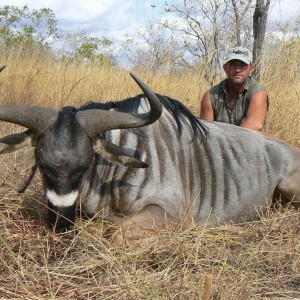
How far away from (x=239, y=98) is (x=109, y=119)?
2.31 m

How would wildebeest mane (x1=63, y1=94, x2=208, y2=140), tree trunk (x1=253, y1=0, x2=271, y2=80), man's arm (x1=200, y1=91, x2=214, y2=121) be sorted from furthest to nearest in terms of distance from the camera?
tree trunk (x1=253, y1=0, x2=271, y2=80)
man's arm (x1=200, y1=91, x2=214, y2=121)
wildebeest mane (x1=63, y1=94, x2=208, y2=140)

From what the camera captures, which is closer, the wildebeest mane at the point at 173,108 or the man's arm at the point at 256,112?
the wildebeest mane at the point at 173,108

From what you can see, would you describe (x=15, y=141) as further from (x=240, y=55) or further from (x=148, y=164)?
(x=240, y=55)

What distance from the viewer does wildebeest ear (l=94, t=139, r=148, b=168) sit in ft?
10.5

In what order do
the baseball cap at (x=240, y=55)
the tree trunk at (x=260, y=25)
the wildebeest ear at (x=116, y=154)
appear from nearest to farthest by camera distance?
1. the wildebeest ear at (x=116, y=154)
2. the baseball cap at (x=240, y=55)
3. the tree trunk at (x=260, y=25)

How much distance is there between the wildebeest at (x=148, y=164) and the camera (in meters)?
2.99

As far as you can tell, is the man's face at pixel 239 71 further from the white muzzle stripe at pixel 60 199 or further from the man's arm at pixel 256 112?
the white muzzle stripe at pixel 60 199

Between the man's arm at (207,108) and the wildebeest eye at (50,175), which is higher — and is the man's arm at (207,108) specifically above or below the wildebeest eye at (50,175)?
above

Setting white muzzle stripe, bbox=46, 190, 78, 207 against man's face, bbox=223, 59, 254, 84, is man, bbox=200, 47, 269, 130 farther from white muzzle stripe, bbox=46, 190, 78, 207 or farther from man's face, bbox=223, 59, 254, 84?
white muzzle stripe, bbox=46, 190, 78, 207

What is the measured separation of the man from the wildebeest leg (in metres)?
1.82

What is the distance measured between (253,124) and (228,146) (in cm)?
94

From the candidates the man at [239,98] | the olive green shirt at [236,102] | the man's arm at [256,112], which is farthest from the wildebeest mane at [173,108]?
the olive green shirt at [236,102]

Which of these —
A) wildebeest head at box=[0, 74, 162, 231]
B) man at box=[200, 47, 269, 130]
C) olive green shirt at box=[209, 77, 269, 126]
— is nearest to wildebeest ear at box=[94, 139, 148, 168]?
wildebeest head at box=[0, 74, 162, 231]

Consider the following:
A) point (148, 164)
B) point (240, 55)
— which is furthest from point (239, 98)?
point (148, 164)
